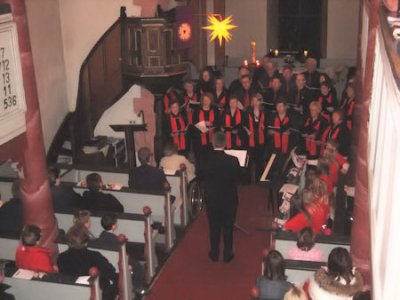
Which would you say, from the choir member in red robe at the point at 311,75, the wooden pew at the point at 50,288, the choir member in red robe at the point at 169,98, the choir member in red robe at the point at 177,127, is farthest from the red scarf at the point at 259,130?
the wooden pew at the point at 50,288

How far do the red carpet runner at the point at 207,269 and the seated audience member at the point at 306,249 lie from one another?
150 cm

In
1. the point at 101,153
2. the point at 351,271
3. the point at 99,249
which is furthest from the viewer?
the point at 101,153

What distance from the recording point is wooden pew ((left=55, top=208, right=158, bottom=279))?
8.33 meters

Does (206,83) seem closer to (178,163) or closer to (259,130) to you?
(259,130)

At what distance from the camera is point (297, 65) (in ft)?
56.9

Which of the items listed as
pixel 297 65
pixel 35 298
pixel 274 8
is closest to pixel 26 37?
pixel 35 298

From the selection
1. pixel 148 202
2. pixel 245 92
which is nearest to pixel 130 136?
pixel 245 92

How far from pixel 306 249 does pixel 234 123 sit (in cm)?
528

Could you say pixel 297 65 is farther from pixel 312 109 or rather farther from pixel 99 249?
pixel 99 249

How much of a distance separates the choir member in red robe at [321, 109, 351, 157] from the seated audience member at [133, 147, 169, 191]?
10.5 feet

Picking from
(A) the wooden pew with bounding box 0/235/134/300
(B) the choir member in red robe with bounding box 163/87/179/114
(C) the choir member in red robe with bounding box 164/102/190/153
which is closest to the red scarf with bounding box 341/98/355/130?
(C) the choir member in red robe with bounding box 164/102/190/153

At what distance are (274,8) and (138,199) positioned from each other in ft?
39.6

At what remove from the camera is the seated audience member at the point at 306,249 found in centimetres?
688

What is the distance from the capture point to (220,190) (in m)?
8.80
